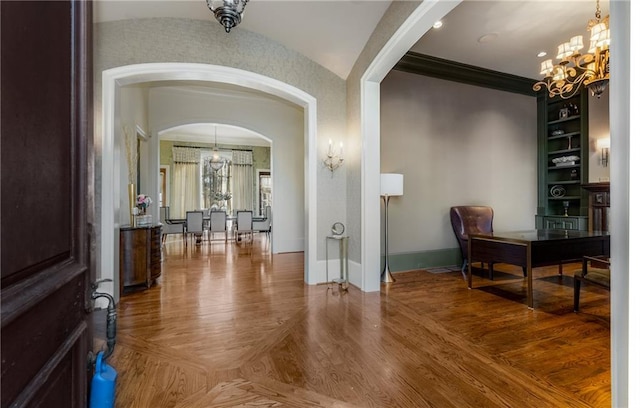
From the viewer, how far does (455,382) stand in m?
1.79

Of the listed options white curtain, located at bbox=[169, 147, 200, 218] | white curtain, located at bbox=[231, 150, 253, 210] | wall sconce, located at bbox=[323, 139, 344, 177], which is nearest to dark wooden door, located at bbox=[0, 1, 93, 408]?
wall sconce, located at bbox=[323, 139, 344, 177]

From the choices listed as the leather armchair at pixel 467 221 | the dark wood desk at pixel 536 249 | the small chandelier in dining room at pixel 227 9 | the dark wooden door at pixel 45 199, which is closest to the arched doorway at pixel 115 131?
the small chandelier in dining room at pixel 227 9

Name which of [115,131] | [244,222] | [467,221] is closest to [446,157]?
[467,221]

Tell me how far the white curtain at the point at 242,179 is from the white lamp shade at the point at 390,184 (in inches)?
346

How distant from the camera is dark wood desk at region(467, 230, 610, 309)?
3072 mm

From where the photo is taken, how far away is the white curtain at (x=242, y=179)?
11617 mm

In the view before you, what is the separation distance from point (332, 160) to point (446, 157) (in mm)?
2252

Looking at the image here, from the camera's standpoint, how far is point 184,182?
35.9 feet

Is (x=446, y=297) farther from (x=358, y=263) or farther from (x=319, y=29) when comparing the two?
(x=319, y=29)

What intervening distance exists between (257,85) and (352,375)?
3.52 m

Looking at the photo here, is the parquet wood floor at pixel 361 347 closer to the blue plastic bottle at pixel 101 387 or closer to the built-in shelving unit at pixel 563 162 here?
the blue plastic bottle at pixel 101 387

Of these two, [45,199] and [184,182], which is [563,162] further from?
[184,182]

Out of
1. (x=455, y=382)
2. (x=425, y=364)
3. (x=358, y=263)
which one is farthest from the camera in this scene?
(x=358, y=263)

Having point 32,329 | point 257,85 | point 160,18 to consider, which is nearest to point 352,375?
point 32,329
